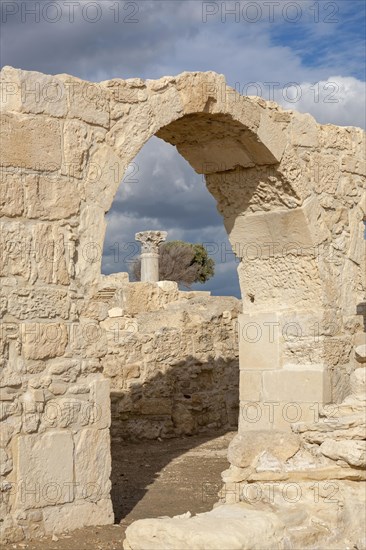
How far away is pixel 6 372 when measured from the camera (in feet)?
15.9

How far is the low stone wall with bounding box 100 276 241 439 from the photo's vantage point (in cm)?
928

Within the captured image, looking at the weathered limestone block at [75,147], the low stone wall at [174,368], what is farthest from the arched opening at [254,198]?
the low stone wall at [174,368]

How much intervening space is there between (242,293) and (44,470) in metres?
3.00

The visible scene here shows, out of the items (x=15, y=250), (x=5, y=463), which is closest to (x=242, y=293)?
(x=15, y=250)

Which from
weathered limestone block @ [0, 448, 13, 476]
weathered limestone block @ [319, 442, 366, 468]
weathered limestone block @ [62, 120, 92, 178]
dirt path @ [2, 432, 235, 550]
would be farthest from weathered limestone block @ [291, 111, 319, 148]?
weathered limestone block @ [0, 448, 13, 476]

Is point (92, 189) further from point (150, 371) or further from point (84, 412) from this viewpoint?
point (150, 371)

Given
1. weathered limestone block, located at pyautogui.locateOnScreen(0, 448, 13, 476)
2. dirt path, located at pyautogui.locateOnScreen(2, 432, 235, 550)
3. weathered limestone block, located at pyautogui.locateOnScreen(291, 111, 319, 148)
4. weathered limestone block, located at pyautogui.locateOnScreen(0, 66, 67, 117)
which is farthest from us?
Answer: weathered limestone block, located at pyautogui.locateOnScreen(291, 111, 319, 148)

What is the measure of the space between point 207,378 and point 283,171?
157 inches

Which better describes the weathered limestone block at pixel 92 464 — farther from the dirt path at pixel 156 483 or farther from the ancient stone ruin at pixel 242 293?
the dirt path at pixel 156 483

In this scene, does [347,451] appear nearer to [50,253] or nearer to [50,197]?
[50,253]

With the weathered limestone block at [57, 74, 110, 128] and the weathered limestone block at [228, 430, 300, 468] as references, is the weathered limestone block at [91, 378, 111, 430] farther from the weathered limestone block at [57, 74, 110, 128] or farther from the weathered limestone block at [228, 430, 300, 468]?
the weathered limestone block at [57, 74, 110, 128]

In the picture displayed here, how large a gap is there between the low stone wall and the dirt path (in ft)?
0.91

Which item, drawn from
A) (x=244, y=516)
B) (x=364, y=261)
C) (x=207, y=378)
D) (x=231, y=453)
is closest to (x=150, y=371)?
(x=207, y=378)

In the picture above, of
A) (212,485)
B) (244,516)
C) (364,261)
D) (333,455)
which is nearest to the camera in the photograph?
(244,516)
